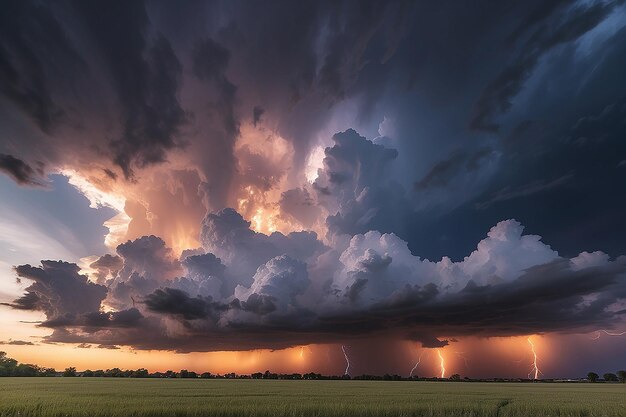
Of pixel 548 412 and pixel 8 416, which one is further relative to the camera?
pixel 548 412

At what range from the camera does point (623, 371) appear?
18050cm

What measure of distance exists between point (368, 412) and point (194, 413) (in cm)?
1306

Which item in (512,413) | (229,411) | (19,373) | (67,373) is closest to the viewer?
(229,411)

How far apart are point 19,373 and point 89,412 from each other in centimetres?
17984

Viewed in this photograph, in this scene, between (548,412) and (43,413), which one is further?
(548,412)

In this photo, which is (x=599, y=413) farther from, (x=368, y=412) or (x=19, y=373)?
(x=19, y=373)

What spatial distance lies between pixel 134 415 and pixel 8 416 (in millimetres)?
8745

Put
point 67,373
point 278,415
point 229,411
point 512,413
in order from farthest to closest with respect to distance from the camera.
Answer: point 67,373 → point 512,413 → point 229,411 → point 278,415

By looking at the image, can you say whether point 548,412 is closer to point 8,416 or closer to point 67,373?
point 8,416

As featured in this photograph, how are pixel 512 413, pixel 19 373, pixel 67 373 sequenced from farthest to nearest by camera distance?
pixel 67 373 → pixel 19 373 → pixel 512 413

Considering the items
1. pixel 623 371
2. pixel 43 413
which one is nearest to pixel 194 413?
pixel 43 413

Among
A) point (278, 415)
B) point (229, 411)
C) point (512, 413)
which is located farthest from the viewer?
point (512, 413)

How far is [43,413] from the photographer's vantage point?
82.1 feet

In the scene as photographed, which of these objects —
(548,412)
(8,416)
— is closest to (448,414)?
(548,412)
